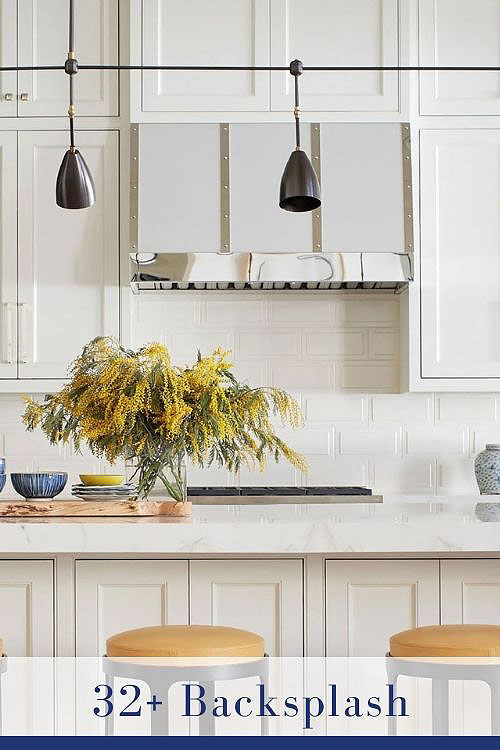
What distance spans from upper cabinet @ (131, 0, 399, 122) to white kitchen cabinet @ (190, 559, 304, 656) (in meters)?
2.14

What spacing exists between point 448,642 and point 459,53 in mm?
2682

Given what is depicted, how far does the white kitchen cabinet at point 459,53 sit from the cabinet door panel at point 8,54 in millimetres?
1662

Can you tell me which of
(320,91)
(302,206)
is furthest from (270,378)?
(302,206)

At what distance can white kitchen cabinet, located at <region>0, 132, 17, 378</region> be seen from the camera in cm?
396

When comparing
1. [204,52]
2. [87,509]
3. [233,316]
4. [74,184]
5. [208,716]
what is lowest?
[208,716]

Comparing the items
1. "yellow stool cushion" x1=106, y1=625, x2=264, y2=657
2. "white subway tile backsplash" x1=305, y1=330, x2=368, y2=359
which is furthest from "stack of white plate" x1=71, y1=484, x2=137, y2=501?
"white subway tile backsplash" x1=305, y1=330, x2=368, y2=359

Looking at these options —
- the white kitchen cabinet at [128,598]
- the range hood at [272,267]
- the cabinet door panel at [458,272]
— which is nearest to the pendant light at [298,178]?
the white kitchen cabinet at [128,598]

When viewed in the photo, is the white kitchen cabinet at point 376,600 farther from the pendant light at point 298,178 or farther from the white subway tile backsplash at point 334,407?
the white subway tile backsplash at point 334,407

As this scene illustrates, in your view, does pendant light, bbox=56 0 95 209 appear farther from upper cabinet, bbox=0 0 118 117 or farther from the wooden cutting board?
upper cabinet, bbox=0 0 118 117

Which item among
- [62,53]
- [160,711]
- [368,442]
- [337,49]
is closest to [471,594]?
[160,711]

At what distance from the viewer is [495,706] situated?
2.02m

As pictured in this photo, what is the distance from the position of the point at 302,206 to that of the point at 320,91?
1307 millimetres

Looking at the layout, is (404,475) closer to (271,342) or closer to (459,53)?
(271,342)

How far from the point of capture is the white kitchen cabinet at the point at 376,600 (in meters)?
2.34
